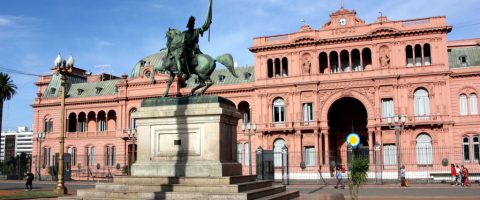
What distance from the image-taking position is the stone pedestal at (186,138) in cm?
1525

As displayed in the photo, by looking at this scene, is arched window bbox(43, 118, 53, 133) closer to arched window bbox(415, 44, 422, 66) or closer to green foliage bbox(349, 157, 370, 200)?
arched window bbox(415, 44, 422, 66)

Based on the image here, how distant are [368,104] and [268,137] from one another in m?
10.6

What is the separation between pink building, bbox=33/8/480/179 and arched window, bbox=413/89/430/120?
Result: 0.09 metres

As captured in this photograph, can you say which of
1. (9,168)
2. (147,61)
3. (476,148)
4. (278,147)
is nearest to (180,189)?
(278,147)

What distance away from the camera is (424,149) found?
152 feet

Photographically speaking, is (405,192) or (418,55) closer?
(405,192)

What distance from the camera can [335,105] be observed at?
52.6 metres

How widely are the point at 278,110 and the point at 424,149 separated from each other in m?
14.6

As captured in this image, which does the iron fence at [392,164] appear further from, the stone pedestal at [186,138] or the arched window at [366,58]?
the stone pedestal at [186,138]

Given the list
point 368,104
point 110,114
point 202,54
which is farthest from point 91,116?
point 202,54

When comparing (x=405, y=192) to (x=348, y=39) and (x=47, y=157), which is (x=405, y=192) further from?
(x=47, y=157)

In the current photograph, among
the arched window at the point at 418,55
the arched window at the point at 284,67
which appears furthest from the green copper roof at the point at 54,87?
the arched window at the point at 418,55

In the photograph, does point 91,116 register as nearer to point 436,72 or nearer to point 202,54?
point 436,72

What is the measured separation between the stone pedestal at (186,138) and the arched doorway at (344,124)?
3697 centimetres
